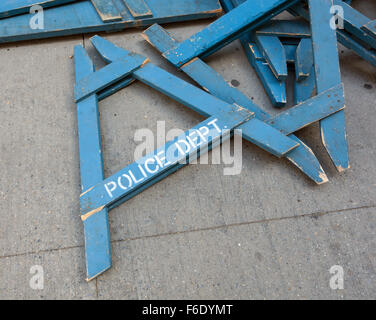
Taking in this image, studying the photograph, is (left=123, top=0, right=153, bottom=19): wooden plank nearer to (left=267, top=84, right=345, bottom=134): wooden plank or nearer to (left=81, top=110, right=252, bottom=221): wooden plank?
(left=81, top=110, right=252, bottom=221): wooden plank

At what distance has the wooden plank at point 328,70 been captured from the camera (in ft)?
7.78

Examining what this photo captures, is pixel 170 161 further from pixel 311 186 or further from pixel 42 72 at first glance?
pixel 42 72

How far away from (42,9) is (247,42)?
1917 millimetres

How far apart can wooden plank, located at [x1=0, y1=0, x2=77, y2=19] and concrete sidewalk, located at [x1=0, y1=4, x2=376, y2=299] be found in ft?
2.70

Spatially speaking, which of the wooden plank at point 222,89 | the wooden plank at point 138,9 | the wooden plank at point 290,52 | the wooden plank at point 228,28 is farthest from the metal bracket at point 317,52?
the wooden plank at point 138,9

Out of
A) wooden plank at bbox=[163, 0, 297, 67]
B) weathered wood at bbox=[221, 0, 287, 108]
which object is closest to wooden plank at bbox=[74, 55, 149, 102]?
wooden plank at bbox=[163, 0, 297, 67]

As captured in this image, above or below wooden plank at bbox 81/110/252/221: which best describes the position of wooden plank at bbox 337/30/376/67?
above

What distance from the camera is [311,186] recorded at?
2400mm

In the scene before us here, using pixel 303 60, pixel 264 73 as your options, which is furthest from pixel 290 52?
pixel 264 73

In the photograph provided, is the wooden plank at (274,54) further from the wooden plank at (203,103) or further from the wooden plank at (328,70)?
the wooden plank at (203,103)

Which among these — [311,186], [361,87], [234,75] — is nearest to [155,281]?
[311,186]

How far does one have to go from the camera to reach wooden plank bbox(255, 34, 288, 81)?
8.92 feet

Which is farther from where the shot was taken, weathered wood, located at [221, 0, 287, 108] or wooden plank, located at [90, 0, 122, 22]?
wooden plank, located at [90, 0, 122, 22]

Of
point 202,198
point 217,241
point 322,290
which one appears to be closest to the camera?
point 322,290
